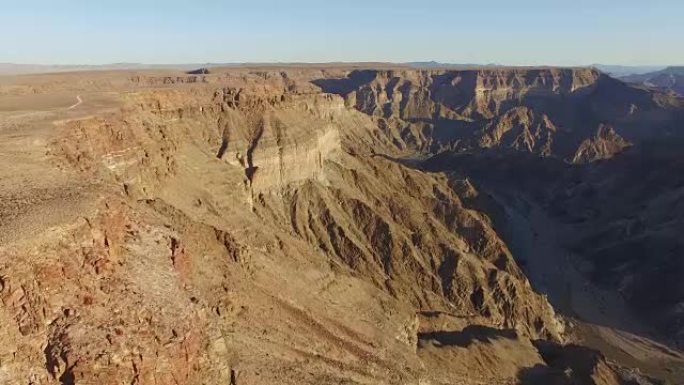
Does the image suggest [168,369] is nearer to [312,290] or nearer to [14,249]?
[14,249]

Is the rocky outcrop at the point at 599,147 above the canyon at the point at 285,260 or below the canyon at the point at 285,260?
below

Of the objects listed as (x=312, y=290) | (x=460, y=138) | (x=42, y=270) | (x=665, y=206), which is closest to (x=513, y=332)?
(x=312, y=290)

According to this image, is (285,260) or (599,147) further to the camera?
(599,147)

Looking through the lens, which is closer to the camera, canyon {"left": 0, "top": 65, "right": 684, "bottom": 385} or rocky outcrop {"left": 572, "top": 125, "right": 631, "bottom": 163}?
canyon {"left": 0, "top": 65, "right": 684, "bottom": 385}

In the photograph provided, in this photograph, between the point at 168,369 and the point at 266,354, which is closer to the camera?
the point at 168,369

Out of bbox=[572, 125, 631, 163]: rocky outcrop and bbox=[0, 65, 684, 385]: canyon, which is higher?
bbox=[0, 65, 684, 385]: canyon

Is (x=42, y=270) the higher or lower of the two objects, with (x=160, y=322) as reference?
higher

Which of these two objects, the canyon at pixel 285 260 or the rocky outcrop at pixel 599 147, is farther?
the rocky outcrop at pixel 599 147

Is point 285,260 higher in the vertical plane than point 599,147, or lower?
higher
